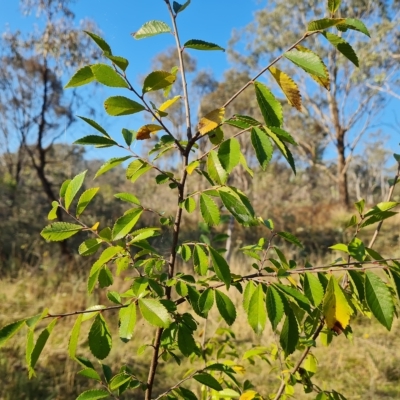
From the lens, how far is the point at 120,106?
457 millimetres

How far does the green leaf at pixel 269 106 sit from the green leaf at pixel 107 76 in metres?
0.17

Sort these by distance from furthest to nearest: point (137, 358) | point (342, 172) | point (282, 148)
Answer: point (342, 172) < point (137, 358) < point (282, 148)

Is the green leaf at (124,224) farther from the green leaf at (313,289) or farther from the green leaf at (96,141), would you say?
the green leaf at (313,289)

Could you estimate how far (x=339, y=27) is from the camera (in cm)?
44

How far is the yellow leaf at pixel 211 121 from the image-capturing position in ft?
1.53

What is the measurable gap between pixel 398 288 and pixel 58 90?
20.6 ft

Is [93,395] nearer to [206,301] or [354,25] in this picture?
[206,301]

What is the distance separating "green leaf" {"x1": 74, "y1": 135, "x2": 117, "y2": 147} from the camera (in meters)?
0.51

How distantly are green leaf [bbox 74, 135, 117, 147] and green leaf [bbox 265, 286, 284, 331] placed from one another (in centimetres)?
29

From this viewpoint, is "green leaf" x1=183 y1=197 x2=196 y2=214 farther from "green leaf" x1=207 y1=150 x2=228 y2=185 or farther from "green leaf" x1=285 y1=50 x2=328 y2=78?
"green leaf" x1=285 y1=50 x2=328 y2=78

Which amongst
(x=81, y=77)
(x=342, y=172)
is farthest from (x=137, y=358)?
(x=342, y=172)

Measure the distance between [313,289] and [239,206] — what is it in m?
0.16

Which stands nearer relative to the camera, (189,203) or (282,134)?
(282,134)

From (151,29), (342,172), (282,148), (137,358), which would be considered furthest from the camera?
(342,172)
